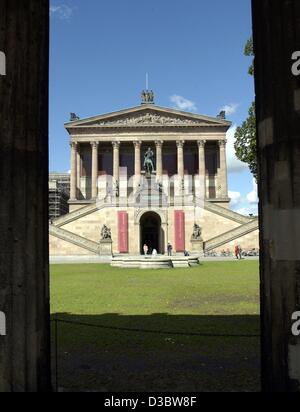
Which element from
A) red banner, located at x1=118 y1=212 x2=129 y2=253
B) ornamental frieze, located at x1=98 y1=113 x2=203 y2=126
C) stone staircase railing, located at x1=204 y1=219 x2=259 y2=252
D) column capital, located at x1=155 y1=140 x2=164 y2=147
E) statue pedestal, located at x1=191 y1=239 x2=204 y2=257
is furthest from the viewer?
ornamental frieze, located at x1=98 y1=113 x2=203 y2=126

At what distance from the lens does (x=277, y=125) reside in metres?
4.25

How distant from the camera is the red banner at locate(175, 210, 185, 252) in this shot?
Answer: 146 ft

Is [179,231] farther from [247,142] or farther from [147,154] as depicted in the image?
[247,142]

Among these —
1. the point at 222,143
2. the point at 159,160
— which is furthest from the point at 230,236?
the point at 222,143

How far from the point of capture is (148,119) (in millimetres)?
63938

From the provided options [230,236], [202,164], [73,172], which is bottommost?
[230,236]

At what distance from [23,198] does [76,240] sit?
125 feet

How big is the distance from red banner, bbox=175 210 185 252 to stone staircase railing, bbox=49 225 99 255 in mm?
8861

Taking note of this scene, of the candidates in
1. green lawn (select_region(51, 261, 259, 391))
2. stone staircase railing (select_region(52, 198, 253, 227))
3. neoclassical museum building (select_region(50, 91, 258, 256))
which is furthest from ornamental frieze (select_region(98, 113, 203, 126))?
green lawn (select_region(51, 261, 259, 391))

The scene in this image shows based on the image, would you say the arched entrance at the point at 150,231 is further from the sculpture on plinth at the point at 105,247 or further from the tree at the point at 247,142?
the tree at the point at 247,142

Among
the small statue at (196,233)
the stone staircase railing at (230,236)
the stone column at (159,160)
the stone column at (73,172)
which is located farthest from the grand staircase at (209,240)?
the stone column at (159,160)

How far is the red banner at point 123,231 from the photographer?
4466cm

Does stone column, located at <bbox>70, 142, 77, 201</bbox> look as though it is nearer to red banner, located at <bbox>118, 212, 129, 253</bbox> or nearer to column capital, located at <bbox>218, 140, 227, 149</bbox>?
red banner, located at <bbox>118, 212, 129, 253</bbox>

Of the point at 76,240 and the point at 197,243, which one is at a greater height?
the point at 76,240
